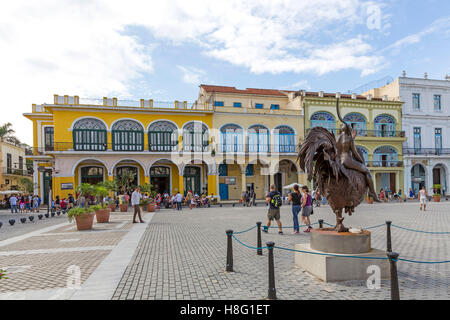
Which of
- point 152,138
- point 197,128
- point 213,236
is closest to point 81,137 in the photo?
Result: point 152,138

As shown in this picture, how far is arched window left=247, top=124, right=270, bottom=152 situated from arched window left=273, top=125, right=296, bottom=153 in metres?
0.95

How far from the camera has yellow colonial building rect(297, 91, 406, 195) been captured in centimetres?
Answer: 3165

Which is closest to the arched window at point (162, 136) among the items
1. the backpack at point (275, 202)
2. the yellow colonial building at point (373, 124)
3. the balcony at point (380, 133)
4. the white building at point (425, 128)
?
the yellow colonial building at point (373, 124)

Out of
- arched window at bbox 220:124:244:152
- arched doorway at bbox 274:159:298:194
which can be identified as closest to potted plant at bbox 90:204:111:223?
arched window at bbox 220:124:244:152

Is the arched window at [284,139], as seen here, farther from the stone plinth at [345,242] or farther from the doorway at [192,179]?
the stone plinth at [345,242]

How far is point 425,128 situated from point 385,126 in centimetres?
488

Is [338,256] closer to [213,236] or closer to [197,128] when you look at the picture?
[213,236]

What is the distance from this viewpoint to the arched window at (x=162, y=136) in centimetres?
2786

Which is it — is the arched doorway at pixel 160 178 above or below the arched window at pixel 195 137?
below

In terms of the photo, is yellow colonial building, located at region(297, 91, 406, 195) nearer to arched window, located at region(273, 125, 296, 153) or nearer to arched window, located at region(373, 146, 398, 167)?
arched window, located at region(373, 146, 398, 167)

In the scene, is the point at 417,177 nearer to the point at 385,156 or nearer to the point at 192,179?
the point at 385,156

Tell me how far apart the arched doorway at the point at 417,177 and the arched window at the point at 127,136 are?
28.8 m

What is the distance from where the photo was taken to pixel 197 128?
94.9ft

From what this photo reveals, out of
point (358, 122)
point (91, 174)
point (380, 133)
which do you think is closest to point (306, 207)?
point (91, 174)
